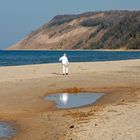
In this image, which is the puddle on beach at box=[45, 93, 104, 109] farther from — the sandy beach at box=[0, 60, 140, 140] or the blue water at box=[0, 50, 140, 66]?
the blue water at box=[0, 50, 140, 66]

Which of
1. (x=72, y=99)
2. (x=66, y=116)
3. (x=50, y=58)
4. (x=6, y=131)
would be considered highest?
(x=50, y=58)

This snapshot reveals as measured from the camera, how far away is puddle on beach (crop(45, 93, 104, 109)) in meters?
19.6

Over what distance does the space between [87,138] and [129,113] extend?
10.3 ft

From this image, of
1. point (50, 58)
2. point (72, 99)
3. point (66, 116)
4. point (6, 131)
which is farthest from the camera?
point (50, 58)

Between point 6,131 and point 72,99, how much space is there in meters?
8.16

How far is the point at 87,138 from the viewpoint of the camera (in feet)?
37.9

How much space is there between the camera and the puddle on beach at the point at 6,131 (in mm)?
12758

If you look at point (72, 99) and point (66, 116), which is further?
point (72, 99)

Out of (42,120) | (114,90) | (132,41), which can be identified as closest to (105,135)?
(42,120)

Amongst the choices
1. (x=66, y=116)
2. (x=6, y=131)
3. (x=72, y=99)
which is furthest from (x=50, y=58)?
(x=6, y=131)

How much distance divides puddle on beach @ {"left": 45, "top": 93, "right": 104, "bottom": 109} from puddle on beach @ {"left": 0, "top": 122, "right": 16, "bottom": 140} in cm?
449

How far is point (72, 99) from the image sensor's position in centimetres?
2147

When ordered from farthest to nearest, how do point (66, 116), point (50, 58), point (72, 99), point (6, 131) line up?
point (50, 58) → point (72, 99) → point (66, 116) → point (6, 131)

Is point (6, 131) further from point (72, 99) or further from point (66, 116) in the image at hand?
point (72, 99)
